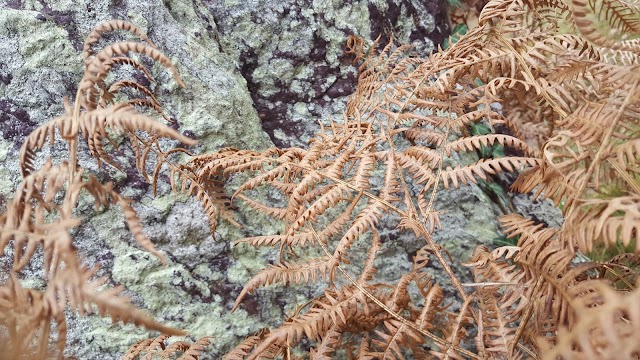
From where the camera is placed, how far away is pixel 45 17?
1.59 m

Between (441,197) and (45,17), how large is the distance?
4.91ft

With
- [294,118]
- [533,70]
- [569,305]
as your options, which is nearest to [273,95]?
[294,118]

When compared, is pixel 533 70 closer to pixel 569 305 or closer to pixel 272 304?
pixel 569 305

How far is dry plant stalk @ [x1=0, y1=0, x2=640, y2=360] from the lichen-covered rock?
24 centimetres

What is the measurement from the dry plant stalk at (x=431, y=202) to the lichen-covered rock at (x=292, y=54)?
0.79 ft

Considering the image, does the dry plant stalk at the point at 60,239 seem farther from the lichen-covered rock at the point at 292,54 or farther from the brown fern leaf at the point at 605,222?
the lichen-covered rock at the point at 292,54

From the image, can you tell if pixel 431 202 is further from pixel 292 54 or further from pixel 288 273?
pixel 292 54

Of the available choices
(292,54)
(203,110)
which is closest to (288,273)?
(203,110)

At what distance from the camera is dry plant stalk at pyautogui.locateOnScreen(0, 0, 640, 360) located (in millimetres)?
883

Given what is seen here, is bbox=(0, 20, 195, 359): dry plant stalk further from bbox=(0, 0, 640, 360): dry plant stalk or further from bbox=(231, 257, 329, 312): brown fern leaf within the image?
bbox=(231, 257, 329, 312): brown fern leaf

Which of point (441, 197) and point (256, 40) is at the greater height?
point (256, 40)

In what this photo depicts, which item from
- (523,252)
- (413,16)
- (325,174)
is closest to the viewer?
(523,252)

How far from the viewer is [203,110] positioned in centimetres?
173

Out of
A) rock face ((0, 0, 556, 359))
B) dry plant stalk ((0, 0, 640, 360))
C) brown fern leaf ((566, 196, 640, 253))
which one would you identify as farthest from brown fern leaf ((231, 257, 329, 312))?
brown fern leaf ((566, 196, 640, 253))
